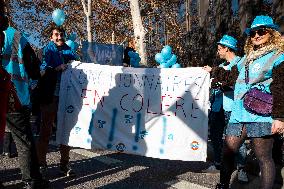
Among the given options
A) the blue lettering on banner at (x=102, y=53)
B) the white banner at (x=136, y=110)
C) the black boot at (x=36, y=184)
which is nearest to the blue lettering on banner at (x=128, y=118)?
the white banner at (x=136, y=110)

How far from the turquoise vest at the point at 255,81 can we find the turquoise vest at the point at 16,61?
1.91m

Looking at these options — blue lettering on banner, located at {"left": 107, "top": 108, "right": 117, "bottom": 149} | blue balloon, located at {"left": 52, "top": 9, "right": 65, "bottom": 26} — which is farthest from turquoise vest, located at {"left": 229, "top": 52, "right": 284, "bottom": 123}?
blue balloon, located at {"left": 52, "top": 9, "right": 65, "bottom": 26}

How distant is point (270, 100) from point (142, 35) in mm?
8063

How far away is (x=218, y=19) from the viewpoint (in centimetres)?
1195

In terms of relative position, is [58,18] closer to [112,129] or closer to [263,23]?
[112,129]

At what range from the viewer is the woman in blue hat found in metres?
2.92

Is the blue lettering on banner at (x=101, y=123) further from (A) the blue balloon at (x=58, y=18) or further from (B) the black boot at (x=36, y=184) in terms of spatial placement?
(A) the blue balloon at (x=58, y=18)

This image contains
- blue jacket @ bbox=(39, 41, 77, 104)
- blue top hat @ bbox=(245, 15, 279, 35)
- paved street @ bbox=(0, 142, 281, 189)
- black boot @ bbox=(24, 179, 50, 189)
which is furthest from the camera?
blue jacket @ bbox=(39, 41, 77, 104)

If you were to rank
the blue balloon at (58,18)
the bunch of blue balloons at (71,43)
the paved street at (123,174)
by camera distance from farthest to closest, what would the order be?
the bunch of blue balloons at (71,43), the blue balloon at (58,18), the paved street at (123,174)

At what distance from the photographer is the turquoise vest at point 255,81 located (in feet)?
9.89

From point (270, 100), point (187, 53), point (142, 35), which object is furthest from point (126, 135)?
point (187, 53)

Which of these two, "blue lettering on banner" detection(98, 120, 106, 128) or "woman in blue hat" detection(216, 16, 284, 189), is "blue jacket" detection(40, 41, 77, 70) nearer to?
"blue lettering on banner" detection(98, 120, 106, 128)

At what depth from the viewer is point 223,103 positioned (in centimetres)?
439

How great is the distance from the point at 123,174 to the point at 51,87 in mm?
1366
